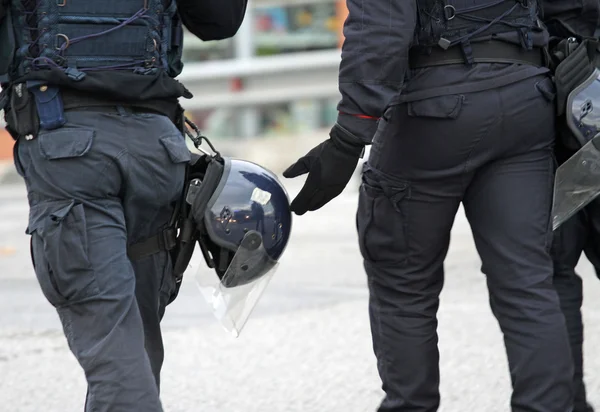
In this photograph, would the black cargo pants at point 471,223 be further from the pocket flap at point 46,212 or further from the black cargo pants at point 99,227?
the pocket flap at point 46,212

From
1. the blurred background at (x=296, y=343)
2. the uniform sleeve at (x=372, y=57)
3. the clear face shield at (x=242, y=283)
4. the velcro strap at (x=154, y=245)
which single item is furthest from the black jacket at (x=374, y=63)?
the blurred background at (x=296, y=343)

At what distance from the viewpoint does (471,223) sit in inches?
131

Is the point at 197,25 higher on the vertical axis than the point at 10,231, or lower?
higher

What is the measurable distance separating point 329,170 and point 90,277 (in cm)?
72

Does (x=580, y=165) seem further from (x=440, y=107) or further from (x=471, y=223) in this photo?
(x=440, y=107)

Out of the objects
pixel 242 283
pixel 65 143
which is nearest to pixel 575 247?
pixel 242 283

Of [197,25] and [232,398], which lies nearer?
[197,25]

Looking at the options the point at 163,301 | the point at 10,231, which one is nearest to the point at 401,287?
the point at 163,301

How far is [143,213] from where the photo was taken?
3016 mm

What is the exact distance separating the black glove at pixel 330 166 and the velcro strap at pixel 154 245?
36cm

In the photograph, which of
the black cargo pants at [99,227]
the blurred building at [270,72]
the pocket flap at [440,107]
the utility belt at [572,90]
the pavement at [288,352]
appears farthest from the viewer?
the blurred building at [270,72]

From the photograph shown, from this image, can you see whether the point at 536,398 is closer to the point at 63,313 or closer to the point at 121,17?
the point at 63,313

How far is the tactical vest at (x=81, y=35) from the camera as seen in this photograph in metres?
2.88

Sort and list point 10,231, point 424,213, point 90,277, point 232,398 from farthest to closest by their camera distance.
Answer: point 10,231, point 232,398, point 424,213, point 90,277
